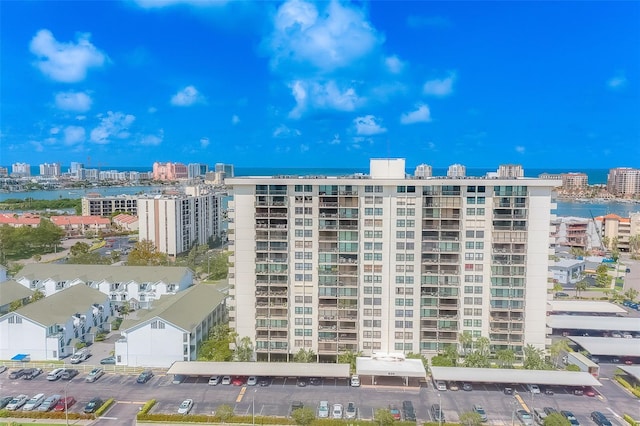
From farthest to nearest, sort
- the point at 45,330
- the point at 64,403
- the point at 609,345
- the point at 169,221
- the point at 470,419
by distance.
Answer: the point at 169,221
the point at 609,345
the point at 45,330
the point at 64,403
the point at 470,419

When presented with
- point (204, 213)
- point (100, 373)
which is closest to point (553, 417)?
point (100, 373)

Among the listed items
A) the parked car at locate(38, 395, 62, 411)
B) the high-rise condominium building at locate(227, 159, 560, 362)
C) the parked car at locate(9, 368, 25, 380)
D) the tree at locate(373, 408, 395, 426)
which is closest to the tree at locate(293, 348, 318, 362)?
the high-rise condominium building at locate(227, 159, 560, 362)

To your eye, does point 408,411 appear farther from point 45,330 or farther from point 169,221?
point 169,221

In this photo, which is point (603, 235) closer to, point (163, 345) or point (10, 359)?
point (163, 345)

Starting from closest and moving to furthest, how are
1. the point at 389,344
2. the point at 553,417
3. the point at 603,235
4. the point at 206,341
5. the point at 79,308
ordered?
the point at 553,417 → the point at 389,344 → the point at 206,341 → the point at 79,308 → the point at 603,235

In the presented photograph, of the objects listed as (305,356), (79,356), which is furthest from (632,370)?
(79,356)

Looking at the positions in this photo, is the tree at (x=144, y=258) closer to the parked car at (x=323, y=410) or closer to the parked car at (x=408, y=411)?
the parked car at (x=323, y=410)

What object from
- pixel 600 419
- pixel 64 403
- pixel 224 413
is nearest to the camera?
pixel 224 413
